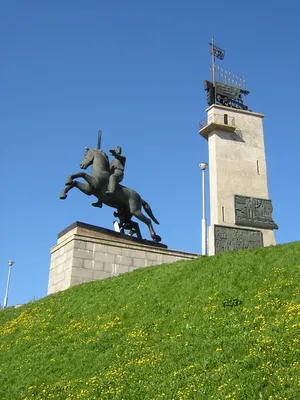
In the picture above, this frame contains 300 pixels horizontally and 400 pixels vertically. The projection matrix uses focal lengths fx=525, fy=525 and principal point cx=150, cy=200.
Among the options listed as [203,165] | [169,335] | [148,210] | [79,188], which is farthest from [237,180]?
[169,335]

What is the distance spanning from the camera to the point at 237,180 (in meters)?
25.2

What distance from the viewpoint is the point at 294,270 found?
12.0 m

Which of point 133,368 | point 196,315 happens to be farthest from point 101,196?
point 133,368

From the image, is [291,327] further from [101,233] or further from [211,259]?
[101,233]

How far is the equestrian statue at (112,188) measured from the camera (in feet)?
64.0

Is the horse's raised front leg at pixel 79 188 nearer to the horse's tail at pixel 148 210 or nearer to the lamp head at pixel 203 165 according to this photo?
the horse's tail at pixel 148 210

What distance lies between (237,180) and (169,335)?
52.6 feet

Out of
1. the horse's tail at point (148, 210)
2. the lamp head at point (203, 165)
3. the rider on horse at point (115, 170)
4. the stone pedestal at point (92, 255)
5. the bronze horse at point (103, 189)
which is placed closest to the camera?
the stone pedestal at point (92, 255)

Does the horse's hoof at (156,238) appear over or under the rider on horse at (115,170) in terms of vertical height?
under

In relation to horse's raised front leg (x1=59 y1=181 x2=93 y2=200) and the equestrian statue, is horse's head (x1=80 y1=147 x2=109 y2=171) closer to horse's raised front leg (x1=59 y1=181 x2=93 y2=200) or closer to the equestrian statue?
the equestrian statue

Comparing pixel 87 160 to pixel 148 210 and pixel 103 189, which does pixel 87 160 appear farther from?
pixel 148 210

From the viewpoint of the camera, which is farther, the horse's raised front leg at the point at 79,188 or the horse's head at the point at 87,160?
the horse's head at the point at 87,160

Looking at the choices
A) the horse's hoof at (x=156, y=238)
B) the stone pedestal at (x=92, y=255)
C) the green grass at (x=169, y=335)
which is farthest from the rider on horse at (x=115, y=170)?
the green grass at (x=169, y=335)

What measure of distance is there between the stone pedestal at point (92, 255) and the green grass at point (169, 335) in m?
2.61
